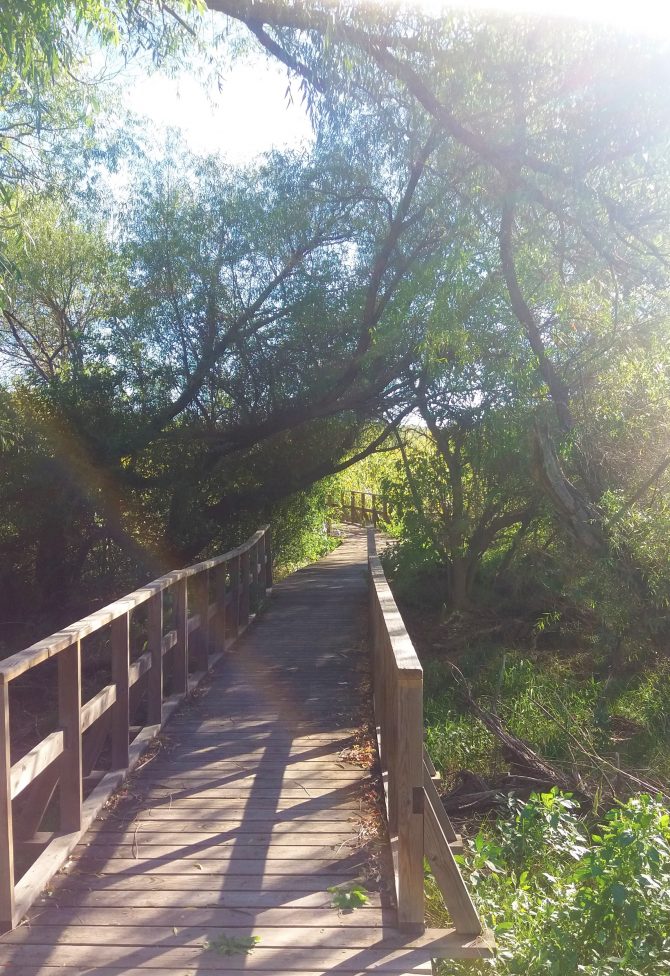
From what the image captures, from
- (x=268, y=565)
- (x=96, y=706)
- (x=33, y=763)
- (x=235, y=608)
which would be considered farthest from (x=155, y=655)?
(x=268, y=565)

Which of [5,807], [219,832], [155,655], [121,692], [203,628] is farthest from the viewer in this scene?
[203,628]

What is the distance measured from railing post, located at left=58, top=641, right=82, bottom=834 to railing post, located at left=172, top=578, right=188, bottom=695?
96.2 inches

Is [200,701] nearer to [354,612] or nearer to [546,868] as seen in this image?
[546,868]

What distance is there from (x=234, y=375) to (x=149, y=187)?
3.15 m

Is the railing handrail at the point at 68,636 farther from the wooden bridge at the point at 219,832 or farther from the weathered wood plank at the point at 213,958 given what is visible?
the weathered wood plank at the point at 213,958

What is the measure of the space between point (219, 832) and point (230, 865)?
39 centimetres

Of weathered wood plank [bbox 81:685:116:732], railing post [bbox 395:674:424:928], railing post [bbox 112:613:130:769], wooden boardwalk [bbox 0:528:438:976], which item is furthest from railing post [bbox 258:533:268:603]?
railing post [bbox 395:674:424:928]

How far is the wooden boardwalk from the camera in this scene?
3.01 meters

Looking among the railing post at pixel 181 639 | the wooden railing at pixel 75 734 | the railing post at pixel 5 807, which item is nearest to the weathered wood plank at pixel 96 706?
the wooden railing at pixel 75 734

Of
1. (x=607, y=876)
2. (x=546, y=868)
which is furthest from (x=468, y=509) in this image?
(x=607, y=876)

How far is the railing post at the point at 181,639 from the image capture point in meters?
6.40

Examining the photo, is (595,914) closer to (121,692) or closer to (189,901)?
(189,901)

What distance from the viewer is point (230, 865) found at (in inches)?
149

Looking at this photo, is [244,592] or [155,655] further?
[244,592]
